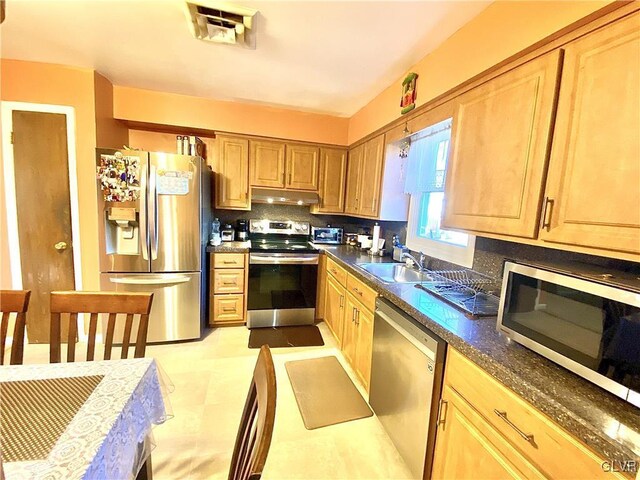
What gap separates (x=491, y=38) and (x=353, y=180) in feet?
6.29

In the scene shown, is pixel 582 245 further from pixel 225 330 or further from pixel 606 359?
pixel 225 330

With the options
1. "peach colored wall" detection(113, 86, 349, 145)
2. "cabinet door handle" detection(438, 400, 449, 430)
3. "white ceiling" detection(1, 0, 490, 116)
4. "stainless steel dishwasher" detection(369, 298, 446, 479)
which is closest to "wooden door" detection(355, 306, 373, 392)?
"stainless steel dishwasher" detection(369, 298, 446, 479)

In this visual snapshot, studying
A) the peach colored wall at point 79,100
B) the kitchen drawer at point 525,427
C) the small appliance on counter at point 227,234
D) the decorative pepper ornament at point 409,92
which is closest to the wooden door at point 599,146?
the kitchen drawer at point 525,427

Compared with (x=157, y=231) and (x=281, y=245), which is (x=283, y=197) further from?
(x=157, y=231)

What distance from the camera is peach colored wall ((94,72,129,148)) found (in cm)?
242

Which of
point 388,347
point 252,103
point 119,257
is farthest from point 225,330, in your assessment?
point 252,103

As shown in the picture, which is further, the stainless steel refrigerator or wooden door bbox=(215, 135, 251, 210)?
wooden door bbox=(215, 135, 251, 210)

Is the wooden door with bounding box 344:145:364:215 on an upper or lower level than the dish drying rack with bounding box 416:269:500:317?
upper

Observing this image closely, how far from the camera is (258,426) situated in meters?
0.68

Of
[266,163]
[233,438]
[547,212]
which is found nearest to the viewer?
Answer: [547,212]

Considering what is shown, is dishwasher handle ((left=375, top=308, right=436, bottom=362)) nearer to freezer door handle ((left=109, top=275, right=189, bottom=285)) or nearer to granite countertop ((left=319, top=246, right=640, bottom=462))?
granite countertop ((left=319, top=246, right=640, bottom=462))

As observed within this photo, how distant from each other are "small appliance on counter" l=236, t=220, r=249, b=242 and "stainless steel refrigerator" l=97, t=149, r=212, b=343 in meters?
0.67

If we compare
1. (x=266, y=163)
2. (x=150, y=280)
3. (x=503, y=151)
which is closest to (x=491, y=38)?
(x=503, y=151)

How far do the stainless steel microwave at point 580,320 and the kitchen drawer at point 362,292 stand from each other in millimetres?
872
